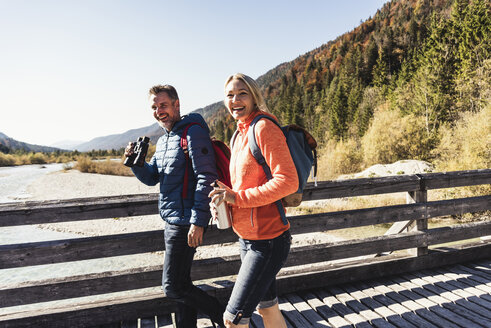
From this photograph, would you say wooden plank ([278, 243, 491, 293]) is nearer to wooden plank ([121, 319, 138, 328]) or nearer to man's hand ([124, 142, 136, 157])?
wooden plank ([121, 319, 138, 328])

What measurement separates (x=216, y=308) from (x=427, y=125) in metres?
30.2

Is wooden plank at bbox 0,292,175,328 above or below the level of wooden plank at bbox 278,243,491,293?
above

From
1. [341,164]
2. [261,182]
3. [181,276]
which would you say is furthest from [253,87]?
[341,164]

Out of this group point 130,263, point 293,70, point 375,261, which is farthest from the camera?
point 293,70

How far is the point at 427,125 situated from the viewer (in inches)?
1067

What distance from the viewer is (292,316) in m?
2.60

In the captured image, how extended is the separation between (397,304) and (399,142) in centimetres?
2504

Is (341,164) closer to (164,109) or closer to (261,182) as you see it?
(164,109)

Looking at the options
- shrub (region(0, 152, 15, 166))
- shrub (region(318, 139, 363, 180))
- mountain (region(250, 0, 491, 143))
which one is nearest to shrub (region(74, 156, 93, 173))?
shrub (region(0, 152, 15, 166))

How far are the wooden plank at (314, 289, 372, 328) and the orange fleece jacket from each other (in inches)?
56.1

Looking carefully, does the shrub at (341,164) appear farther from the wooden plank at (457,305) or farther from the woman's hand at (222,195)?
the woman's hand at (222,195)

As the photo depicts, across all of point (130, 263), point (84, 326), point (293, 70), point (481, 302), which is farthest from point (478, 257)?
point (293, 70)

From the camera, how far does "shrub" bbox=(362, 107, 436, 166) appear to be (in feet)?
81.6

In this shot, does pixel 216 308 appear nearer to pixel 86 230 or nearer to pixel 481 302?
pixel 481 302
